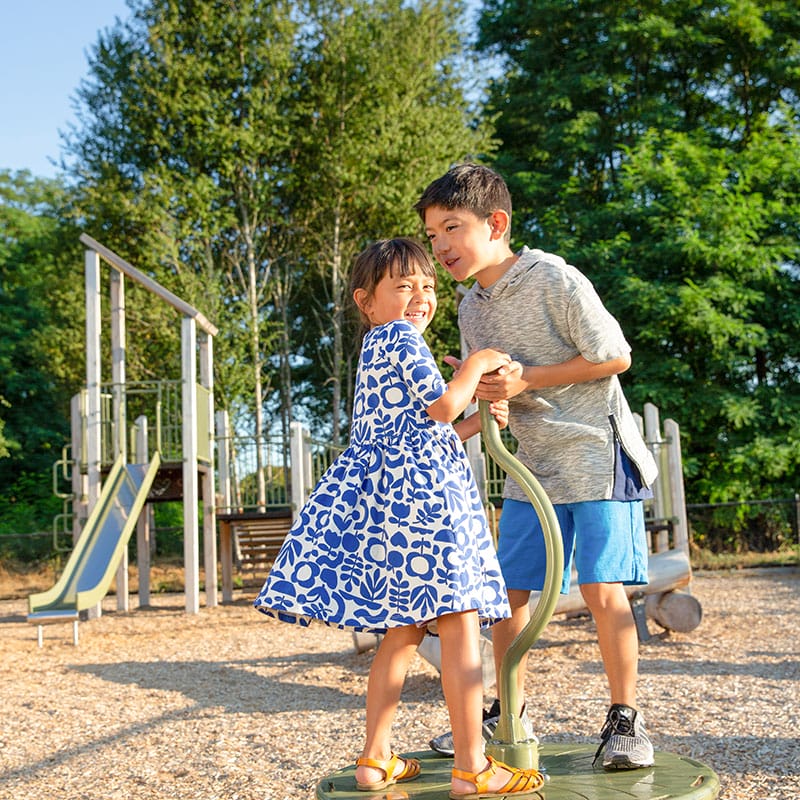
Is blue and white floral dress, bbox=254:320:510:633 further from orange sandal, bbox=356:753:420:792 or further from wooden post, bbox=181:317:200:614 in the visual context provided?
wooden post, bbox=181:317:200:614

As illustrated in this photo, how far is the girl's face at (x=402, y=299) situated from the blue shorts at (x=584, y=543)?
2.07 feet

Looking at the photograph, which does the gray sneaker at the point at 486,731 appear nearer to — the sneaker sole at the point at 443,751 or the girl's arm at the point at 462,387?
the sneaker sole at the point at 443,751

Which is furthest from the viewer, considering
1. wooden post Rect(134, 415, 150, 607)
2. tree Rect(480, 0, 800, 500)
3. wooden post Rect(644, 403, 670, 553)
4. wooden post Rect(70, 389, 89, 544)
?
tree Rect(480, 0, 800, 500)

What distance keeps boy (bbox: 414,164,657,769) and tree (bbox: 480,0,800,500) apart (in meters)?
14.5

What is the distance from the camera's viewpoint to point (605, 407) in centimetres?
277

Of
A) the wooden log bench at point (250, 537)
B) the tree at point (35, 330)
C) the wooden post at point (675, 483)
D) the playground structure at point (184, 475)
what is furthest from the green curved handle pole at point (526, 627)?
the tree at point (35, 330)

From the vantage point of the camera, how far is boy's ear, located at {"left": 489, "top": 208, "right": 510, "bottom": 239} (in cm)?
266

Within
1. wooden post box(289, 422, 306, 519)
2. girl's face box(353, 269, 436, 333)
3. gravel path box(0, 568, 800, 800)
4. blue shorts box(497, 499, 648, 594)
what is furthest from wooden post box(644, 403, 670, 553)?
girl's face box(353, 269, 436, 333)

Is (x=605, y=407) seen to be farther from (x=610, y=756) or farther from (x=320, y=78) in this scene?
(x=320, y=78)

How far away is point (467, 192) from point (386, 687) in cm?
125

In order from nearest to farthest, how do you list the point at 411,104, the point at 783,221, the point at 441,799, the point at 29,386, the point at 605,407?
the point at 441,799, the point at 605,407, the point at 783,221, the point at 411,104, the point at 29,386

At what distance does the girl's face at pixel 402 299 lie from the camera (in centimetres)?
256

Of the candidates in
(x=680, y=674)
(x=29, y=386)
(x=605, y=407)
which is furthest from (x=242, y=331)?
(x=605, y=407)

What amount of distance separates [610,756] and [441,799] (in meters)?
0.49
